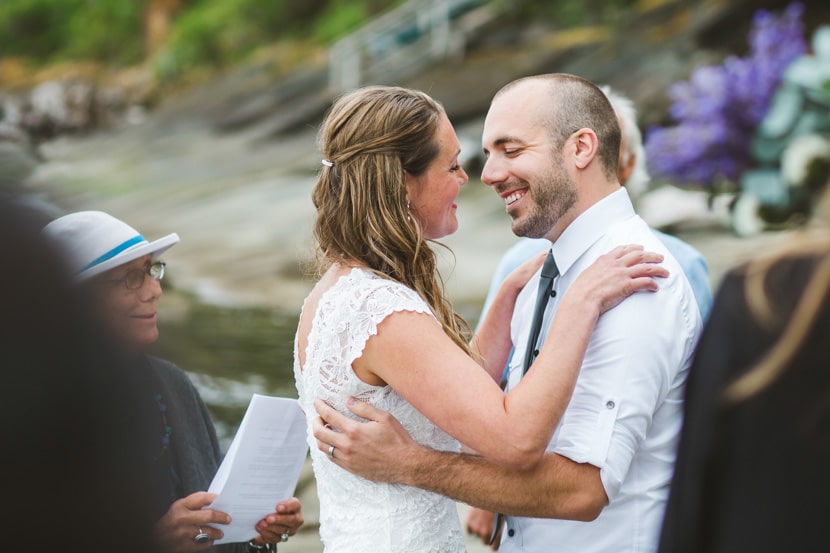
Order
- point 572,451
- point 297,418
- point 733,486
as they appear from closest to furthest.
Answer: point 733,486 → point 572,451 → point 297,418

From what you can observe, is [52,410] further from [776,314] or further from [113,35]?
[113,35]

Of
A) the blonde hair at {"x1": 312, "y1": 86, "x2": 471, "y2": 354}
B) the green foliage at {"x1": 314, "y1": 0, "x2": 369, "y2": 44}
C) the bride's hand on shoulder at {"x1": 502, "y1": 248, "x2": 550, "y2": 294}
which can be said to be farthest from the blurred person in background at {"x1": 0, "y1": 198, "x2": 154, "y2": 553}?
the green foliage at {"x1": 314, "y1": 0, "x2": 369, "y2": 44}

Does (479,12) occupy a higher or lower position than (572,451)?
higher

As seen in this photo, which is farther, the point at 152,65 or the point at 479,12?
the point at 152,65

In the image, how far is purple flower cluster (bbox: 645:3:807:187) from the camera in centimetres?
491

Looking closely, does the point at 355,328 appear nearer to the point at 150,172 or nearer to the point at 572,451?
the point at 572,451

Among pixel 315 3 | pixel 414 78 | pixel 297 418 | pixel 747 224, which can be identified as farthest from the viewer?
pixel 315 3

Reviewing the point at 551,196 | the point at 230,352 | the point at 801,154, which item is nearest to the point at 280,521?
the point at 551,196

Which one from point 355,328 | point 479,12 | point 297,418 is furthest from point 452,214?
point 479,12

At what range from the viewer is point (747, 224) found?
5391 millimetres

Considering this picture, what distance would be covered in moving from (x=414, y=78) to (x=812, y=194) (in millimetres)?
7293

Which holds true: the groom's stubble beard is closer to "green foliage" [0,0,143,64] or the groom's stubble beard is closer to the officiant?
the officiant

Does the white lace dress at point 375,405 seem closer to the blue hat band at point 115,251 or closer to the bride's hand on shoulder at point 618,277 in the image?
the bride's hand on shoulder at point 618,277

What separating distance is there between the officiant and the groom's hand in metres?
0.41
